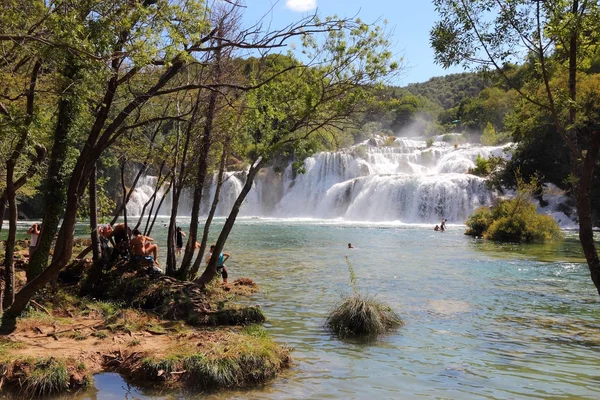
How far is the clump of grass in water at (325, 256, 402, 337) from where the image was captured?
942 cm

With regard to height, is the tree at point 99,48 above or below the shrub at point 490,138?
below

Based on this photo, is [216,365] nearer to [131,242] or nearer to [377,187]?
[131,242]

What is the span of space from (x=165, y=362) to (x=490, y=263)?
1672 cm

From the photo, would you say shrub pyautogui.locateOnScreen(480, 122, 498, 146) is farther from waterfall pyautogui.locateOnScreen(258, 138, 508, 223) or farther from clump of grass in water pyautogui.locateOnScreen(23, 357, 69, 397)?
clump of grass in water pyautogui.locateOnScreen(23, 357, 69, 397)

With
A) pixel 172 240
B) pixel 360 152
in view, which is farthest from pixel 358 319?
pixel 360 152

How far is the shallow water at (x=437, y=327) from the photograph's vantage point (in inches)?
262

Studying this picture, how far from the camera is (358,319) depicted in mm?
9484

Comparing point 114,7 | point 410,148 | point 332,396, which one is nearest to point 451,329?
point 332,396

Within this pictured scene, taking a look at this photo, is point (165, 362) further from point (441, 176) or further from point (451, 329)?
point (441, 176)

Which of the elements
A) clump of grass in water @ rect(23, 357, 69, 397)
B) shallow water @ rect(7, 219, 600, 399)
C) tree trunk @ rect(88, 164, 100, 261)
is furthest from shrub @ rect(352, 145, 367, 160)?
clump of grass in water @ rect(23, 357, 69, 397)

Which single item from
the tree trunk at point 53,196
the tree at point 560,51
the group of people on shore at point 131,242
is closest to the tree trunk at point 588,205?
the tree at point 560,51

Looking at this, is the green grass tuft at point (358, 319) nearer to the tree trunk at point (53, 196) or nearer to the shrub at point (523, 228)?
the tree trunk at point (53, 196)

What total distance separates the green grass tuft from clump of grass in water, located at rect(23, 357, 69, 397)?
15.0ft

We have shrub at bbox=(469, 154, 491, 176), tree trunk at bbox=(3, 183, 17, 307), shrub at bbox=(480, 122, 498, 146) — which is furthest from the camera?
shrub at bbox=(480, 122, 498, 146)
